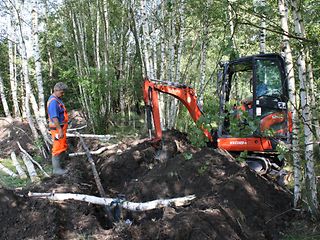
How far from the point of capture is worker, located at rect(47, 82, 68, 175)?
6.74 meters

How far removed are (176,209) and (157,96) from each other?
10.2 ft

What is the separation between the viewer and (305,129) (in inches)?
164

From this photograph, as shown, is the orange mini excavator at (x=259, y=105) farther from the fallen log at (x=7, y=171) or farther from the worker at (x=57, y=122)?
the fallen log at (x=7, y=171)

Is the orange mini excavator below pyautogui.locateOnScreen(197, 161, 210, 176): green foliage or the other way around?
the other way around

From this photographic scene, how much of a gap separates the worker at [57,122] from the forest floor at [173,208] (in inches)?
16.5

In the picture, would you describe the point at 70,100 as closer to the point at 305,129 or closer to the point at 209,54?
the point at 209,54

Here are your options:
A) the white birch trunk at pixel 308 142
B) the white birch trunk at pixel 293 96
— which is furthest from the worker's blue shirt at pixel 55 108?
the white birch trunk at pixel 308 142

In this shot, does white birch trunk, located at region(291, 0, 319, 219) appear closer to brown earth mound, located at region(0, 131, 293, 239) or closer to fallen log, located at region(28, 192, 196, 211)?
brown earth mound, located at region(0, 131, 293, 239)

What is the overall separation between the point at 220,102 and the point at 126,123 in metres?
9.52

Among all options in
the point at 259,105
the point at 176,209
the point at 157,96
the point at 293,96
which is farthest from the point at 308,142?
the point at 157,96

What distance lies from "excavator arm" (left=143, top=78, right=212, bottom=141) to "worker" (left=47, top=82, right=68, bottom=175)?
5.58 feet

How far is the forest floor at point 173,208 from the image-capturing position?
13.0 feet

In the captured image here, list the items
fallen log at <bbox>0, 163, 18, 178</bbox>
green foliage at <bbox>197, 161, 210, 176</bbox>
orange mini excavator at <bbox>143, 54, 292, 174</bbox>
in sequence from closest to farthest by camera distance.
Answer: green foliage at <bbox>197, 161, 210, 176</bbox> → orange mini excavator at <bbox>143, 54, 292, 174</bbox> → fallen log at <bbox>0, 163, 18, 178</bbox>

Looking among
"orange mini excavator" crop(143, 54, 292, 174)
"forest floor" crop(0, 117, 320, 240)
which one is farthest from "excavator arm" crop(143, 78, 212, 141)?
"forest floor" crop(0, 117, 320, 240)
